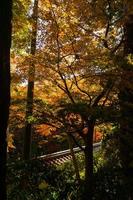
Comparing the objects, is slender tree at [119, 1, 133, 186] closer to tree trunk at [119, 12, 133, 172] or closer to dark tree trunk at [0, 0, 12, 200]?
tree trunk at [119, 12, 133, 172]

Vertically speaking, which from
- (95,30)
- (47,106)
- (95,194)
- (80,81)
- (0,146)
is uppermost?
(95,30)

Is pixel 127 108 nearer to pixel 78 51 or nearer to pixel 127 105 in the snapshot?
pixel 127 105

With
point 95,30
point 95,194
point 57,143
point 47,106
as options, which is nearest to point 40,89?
point 47,106

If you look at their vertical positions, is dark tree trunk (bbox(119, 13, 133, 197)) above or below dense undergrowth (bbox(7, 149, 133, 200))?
above

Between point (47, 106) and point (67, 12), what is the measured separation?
8.35 feet

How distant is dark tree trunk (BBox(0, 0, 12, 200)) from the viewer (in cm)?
608

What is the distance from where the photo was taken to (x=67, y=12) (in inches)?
381

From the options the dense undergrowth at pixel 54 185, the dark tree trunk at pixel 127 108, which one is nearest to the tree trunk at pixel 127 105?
the dark tree trunk at pixel 127 108

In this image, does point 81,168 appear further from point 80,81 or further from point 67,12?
point 67,12

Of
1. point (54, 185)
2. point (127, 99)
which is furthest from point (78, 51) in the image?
point (54, 185)

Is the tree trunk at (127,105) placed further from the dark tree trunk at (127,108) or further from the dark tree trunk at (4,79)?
the dark tree trunk at (4,79)

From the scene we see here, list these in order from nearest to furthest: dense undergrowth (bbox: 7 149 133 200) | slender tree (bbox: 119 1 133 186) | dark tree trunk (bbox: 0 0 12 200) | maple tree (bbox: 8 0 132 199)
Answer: dark tree trunk (bbox: 0 0 12 200) → dense undergrowth (bbox: 7 149 133 200) → slender tree (bbox: 119 1 133 186) → maple tree (bbox: 8 0 132 199)

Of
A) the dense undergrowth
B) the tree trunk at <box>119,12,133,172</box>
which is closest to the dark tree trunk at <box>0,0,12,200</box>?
the dense undergrowth

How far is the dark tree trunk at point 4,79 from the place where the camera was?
239 inches
